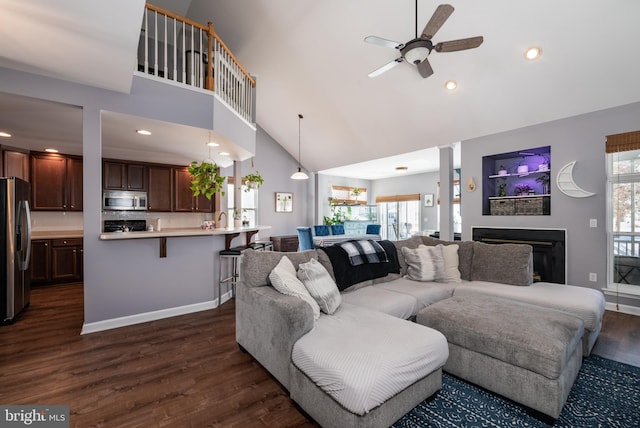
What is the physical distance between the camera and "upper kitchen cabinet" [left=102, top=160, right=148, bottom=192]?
548 centimetres

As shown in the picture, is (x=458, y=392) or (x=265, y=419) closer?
(x=265, y=419)

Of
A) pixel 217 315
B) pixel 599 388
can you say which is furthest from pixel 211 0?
pixel 599 388

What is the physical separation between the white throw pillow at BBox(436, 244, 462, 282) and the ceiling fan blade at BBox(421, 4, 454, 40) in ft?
7.67

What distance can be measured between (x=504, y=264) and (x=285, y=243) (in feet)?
19.3

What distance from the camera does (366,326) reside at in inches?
75.0

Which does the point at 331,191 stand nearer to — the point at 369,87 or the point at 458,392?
the point at 369,87

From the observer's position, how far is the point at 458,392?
1.97 m

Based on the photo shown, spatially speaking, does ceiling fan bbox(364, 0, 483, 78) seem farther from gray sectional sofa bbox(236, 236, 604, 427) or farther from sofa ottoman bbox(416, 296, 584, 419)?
sofa ottoman bbox(416, 296, 584, 419)

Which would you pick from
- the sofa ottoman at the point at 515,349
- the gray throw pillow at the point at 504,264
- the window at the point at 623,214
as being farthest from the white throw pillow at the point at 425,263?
the window at the point at 623,214

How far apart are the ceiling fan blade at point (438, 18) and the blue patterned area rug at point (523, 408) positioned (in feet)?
9.77

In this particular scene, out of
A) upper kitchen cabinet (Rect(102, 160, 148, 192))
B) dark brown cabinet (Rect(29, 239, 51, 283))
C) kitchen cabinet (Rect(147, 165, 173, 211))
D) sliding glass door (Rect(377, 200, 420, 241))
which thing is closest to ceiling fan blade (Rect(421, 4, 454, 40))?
kitchen cabinet (Rect(147, 165, 173, 211))

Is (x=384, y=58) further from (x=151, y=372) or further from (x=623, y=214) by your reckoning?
(x=151, y=372)

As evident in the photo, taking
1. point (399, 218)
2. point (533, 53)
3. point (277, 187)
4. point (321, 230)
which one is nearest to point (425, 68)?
point (533, 53)

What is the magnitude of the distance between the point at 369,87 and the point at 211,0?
3.24m
